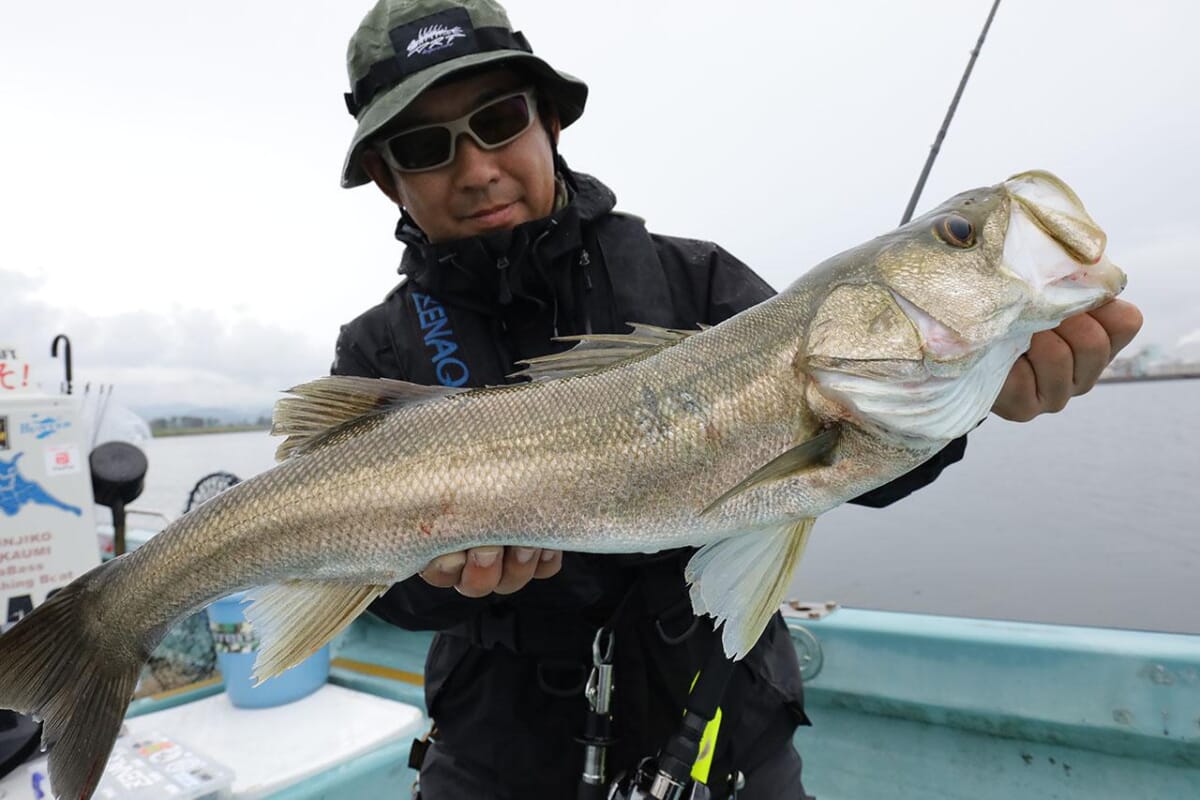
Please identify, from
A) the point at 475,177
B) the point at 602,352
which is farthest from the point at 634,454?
the point at 475,177

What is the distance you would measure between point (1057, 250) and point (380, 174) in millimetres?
2262

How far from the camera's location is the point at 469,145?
93.5 inches

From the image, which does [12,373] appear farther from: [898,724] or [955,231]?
[898,724]

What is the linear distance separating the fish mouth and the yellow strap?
1.38 metres

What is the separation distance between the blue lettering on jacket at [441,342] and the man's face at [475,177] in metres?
0.25

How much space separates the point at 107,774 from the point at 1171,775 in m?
4.61

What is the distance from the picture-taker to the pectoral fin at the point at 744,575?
1.75 metres

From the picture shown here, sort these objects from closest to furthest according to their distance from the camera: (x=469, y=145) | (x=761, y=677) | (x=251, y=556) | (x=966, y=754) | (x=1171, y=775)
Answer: (x=251, y=556)
(x=761, y=677)
(x=469, y=145)
(x=1171, y=775)
(x=966, y=754)

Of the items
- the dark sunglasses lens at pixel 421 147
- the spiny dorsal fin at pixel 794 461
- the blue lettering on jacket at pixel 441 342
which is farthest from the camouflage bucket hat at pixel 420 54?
the spiny dorsal fin at pixel 794 461

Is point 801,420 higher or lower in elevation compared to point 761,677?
higher

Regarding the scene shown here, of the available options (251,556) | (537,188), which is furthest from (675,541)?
(537,188)

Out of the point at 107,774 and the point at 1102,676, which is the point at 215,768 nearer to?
the point at 107,774

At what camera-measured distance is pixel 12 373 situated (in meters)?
4.00

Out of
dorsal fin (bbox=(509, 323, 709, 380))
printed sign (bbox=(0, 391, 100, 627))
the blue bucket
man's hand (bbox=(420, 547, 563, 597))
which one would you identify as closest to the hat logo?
dorsal fin (bbox=(509, 323, 709, 380))
